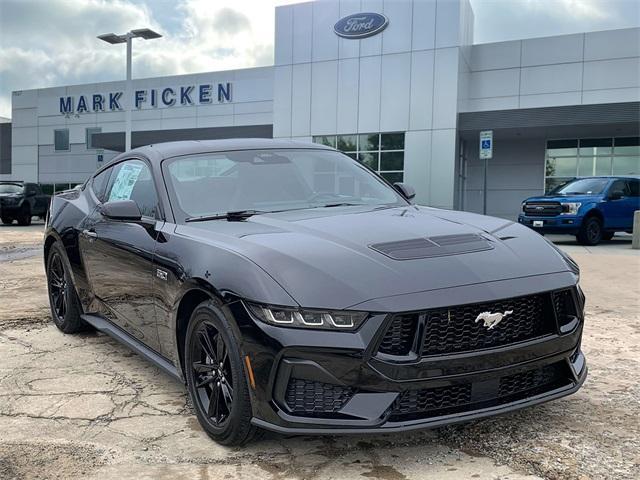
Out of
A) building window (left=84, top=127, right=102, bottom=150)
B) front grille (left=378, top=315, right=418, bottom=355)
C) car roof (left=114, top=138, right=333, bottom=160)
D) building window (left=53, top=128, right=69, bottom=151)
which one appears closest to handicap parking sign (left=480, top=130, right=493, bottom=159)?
car roof (left=114, top=138, right=333, bottom=160)

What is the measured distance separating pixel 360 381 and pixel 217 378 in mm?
772

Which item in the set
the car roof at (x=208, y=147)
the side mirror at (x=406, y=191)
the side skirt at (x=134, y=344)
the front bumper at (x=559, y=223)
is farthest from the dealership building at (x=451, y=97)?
the side skirt at (x=134, y=344)

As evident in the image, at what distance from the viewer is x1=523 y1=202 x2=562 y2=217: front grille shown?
14312mm

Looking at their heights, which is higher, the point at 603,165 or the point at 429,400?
the point at 603,165

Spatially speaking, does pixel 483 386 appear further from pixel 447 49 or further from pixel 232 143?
pixel 447 49

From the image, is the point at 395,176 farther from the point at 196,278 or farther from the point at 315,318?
the point at 315,318

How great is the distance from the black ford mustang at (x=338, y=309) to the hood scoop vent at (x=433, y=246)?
0.03 ft

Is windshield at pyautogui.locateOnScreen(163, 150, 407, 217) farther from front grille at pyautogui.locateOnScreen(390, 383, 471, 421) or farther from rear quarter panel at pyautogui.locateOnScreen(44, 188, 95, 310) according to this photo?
front grille at pyautogui.locateOnScreen(390, 383, 471, 421)

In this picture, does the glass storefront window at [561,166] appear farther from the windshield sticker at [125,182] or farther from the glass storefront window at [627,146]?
the windshield sticker at [125,182]

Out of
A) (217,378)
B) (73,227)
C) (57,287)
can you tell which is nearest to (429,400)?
(217,378)

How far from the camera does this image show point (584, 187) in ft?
49.5

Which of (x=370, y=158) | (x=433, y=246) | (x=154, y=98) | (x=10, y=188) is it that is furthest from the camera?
(x=154, y=98)

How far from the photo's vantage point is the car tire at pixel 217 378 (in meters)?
2.59

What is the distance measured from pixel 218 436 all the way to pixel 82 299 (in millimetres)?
2298
